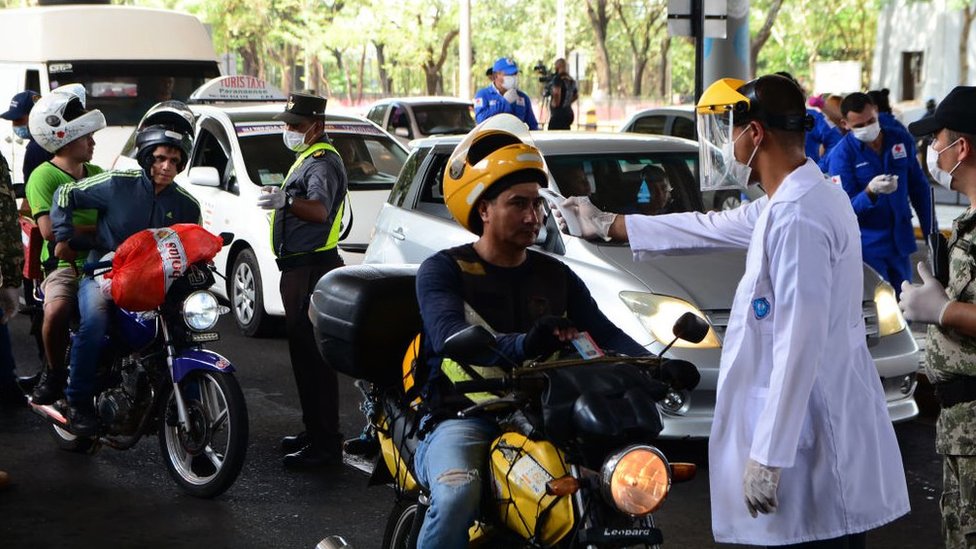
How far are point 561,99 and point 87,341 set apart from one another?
12.6 metres

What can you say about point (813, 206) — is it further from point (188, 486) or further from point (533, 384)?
point (188, 486)

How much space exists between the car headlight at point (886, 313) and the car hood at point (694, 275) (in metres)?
0.05

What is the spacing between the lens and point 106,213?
6875mm

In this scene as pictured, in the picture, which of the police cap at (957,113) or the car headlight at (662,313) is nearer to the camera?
the police cap at (957,113)

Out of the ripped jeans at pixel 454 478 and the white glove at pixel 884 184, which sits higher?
the white glove at pixel 884 184

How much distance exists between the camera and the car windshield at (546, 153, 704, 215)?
27.1ft

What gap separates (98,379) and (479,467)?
361 centimetres

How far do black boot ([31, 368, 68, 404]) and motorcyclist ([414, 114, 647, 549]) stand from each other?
3648 millimetres

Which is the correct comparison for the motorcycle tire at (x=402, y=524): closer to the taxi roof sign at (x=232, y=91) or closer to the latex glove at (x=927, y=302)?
the latex glove at (x=927, y=302)

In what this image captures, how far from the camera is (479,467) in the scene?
384 centimetres

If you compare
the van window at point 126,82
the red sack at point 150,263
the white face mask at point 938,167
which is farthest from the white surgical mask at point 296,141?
the van window at point 126,82

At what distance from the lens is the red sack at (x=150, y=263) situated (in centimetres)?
646

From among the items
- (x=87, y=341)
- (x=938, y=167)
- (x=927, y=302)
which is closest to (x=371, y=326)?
(x=927, y=302)

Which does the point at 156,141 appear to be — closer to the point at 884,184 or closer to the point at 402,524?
the point at 402,524
